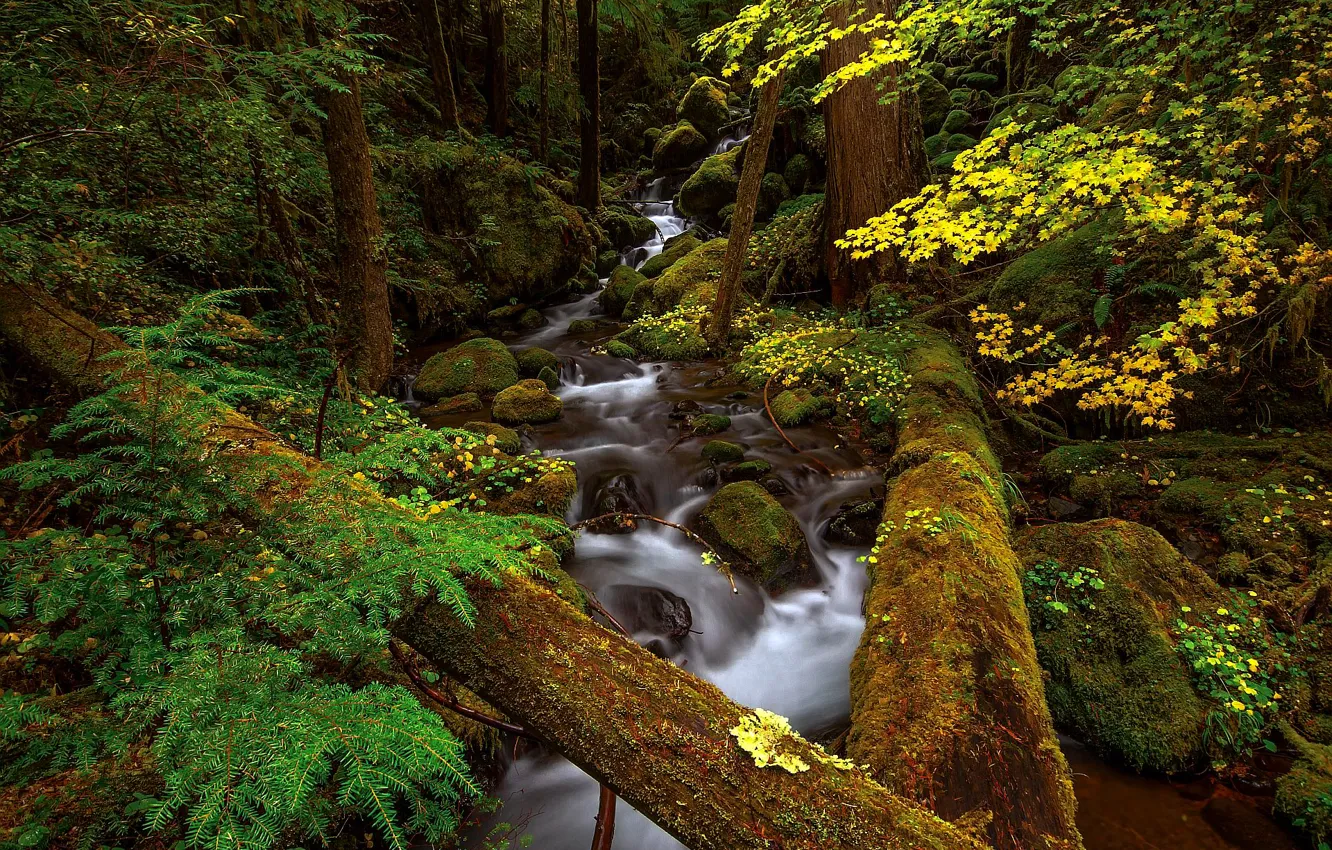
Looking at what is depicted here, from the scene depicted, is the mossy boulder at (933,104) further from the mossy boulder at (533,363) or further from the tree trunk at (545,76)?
the mossy boulder at (533,363)

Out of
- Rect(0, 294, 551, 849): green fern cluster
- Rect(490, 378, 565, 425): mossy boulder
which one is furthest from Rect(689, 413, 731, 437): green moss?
Rect(0, 294, 551, 849): green fern cluster

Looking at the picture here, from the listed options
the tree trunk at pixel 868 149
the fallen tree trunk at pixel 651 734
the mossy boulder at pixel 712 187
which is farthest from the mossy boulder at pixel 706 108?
the fallen tree trunk at pixel 651 734

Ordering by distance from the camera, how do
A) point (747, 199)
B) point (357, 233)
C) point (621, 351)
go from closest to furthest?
point (357, 233) → point (747, 199) → point (621, 351)

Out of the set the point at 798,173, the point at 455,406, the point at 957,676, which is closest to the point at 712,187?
the point at 798,173

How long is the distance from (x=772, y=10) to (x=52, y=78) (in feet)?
18.7

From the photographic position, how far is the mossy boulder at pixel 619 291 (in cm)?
1254

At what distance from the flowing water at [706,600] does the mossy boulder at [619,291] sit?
4.02 metres

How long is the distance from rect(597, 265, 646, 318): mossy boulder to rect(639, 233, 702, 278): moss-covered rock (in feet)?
2.48

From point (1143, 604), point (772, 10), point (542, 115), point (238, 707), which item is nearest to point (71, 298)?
point (238, 707)

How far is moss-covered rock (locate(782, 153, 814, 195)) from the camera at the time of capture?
13008 millimetres

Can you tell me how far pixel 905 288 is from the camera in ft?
27.2

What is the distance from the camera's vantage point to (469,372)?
8.38 m

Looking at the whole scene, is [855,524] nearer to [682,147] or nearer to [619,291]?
[619,291]

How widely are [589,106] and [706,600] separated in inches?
542
